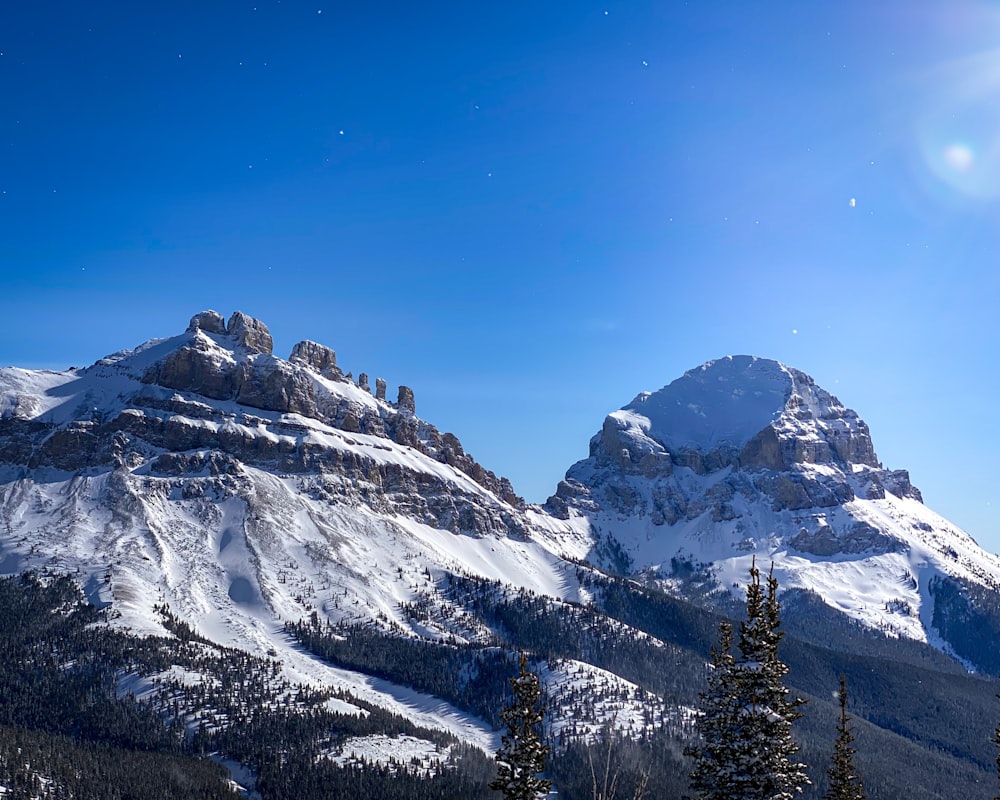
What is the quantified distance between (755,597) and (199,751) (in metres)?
184

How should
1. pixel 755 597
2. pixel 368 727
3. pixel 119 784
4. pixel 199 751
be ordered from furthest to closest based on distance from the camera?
1. pixel 368 727
2. pixel 199 751
3. pixel 119 784
4. pixel 755 597

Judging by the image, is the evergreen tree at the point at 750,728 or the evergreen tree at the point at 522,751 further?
the evergreen tree at the point at 522,751

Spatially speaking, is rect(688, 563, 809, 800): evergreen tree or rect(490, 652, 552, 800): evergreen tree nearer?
rect(688, 563, 809, 800): evergreen tree

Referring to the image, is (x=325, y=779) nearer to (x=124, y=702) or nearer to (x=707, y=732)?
(x=124, y=702)

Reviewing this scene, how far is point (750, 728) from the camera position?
91.3ft

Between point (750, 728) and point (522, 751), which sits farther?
point (522, 751)

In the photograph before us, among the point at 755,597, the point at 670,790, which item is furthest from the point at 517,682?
the point at 670,790

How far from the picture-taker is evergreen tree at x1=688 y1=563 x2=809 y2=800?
2759 cm

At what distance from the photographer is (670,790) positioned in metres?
184

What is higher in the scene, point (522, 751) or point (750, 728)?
point (750, 728)

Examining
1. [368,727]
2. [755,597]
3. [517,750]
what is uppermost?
[755,597]

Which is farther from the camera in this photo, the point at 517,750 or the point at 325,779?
the point at 325,779

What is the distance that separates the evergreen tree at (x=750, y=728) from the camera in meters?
27.6

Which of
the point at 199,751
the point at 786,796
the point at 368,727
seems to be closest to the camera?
the point at 786,796
